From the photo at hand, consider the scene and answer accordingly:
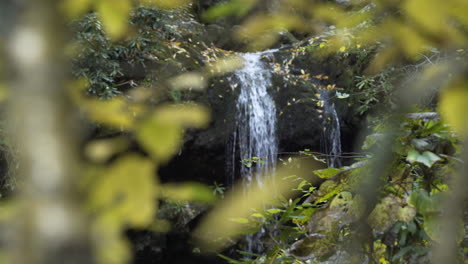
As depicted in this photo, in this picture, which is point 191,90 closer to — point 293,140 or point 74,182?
point 293,140

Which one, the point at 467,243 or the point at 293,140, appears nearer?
the point at 467,243

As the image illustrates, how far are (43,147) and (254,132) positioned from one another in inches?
262

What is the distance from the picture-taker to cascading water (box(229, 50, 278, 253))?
677 cm

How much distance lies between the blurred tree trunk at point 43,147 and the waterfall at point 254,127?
6.37 meters

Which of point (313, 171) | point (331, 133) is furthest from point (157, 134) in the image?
point (331, 133)

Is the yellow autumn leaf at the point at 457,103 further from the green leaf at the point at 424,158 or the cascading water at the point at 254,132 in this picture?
the cascading water at the point at 254,132

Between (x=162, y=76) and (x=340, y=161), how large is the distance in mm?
4061

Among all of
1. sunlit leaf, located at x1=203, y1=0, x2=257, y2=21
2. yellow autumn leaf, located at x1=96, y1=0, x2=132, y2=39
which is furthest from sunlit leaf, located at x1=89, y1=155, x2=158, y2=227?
sunlit leaf, located at x1=203, y1=0, x2=257, y2=21

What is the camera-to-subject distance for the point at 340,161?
718 centimetres

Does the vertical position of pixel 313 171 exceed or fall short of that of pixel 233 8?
it falls short

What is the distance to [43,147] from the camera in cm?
34

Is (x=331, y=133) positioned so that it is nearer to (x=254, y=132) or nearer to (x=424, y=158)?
(x=254, y=132)

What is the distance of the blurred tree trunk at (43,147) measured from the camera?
0.34 metres

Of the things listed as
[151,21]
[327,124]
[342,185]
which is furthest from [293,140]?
[342,185]
